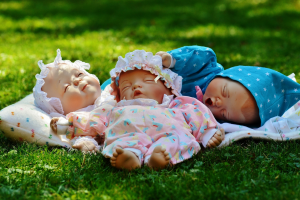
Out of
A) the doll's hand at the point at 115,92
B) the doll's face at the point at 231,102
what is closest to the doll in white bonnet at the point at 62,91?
the doll's hand at the point at 115,92

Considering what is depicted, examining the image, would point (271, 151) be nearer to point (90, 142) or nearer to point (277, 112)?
point (277, 112)

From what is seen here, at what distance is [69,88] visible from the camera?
11.6 ft

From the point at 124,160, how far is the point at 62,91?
51.8 inches

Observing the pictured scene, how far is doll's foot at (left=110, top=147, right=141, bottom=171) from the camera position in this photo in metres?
2.54

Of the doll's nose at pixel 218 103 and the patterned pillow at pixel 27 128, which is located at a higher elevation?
the doll's nose at pixel 218 103

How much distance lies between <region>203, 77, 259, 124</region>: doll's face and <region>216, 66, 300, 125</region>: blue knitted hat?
6 centimetres

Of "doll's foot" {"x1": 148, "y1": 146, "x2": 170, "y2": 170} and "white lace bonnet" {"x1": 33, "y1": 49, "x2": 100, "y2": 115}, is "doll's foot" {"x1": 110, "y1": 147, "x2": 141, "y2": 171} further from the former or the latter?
"white lace bonnet" {"x1": 33, "y1": 49, "x2": 100, "y2": 115}

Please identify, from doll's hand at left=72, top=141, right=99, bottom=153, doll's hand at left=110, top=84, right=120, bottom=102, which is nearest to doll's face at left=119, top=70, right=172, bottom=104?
doll's hand at left=110, top=84, right=120, bottom=102

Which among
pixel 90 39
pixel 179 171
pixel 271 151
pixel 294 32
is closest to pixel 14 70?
pixel 90 39

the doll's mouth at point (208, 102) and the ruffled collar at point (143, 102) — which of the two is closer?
the ruffled collar at point (143, 102)

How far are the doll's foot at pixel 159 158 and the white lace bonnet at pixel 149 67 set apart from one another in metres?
0.90

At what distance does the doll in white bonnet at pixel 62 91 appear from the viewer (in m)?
3.53

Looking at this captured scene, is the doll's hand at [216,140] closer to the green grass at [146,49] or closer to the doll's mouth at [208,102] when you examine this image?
the green grass at [146,49]

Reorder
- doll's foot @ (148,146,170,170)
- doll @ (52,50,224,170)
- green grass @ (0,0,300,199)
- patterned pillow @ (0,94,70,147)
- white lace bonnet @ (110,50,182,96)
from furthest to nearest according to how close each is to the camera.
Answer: white lace bonnet @ (110,50,182,96) → patterned pillow @ (0,94,70,147) → doll @ (52,50,224,170) → doll's foot @ (148,146,170,170) → green grass @ (0,0,300,199)
